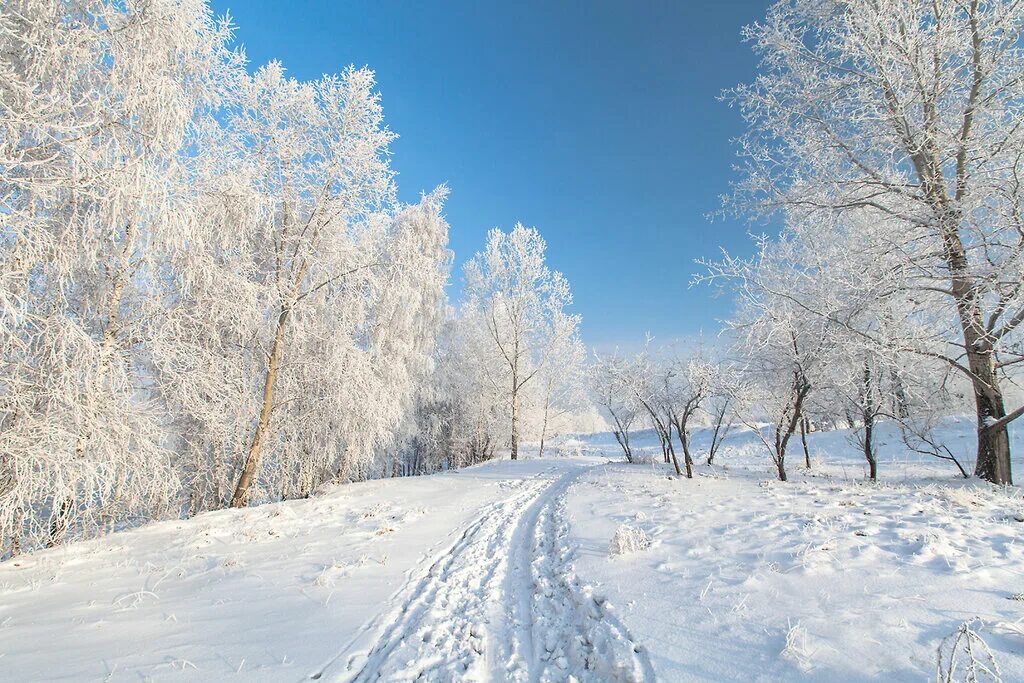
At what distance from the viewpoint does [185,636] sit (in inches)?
132

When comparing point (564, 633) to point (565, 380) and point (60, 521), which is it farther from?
point (565, 380)

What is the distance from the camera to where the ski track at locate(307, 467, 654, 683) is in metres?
2.99

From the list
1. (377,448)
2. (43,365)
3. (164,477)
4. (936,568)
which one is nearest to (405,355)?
(377,448)

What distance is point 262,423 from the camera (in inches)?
341

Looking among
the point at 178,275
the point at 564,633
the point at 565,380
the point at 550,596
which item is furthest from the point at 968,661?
the point at 565,380

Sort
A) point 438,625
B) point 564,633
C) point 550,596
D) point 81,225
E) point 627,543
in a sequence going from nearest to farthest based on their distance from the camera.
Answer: point 564,633
point 438,625
point 550,596
point 627,543
point 81,225

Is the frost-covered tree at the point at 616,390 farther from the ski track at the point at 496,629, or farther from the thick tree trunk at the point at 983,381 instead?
the ski track at the point at 496,629

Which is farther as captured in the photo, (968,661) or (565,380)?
(565,380)

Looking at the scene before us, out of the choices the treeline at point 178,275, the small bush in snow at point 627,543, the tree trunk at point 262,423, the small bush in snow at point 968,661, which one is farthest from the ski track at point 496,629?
the tree trunk at point 262,423

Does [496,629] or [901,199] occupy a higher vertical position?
[901,199]

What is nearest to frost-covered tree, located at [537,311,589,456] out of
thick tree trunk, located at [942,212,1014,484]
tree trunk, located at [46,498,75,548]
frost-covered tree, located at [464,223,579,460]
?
frost-covered tree, located at [464,223,579,460]

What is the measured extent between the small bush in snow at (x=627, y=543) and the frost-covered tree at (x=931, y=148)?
560 cm

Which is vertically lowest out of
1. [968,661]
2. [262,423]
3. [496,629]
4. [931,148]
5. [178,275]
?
[496,629]

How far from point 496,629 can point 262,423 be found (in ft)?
23.8
